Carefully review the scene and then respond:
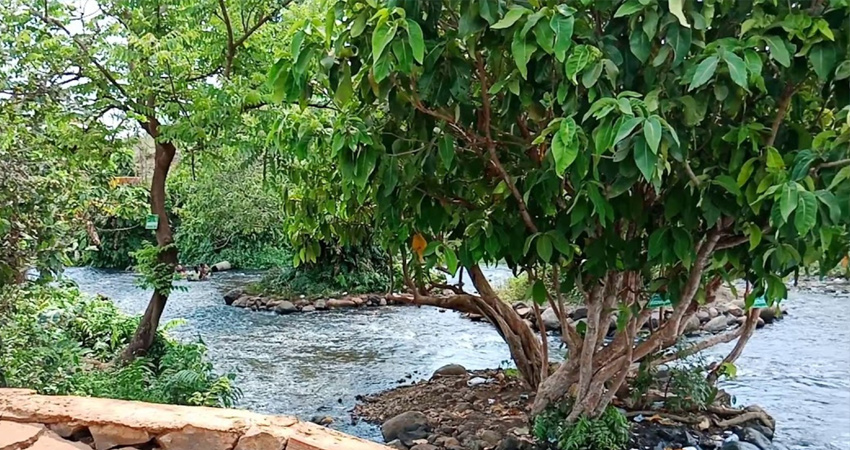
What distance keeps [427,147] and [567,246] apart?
0.66 meters

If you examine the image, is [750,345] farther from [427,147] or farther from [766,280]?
[427,147]

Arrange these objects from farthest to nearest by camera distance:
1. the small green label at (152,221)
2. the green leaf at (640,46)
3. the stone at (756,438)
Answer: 1. the small green label at (152,221)
2. the stone at (756,438)
3. the green leaf at (640,46)

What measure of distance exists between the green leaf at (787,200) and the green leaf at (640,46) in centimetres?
55

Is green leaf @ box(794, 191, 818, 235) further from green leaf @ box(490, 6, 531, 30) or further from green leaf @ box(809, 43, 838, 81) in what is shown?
green leaf @ box(490, 6, 531, 30)

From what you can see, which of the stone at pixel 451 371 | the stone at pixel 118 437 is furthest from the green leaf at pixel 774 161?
the stone at pixel 451 371

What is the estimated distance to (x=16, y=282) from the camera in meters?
3.11

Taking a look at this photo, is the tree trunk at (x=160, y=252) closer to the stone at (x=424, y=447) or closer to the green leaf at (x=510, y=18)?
the stone at (x=424, y=447)

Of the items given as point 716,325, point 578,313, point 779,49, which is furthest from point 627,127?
point 716,325

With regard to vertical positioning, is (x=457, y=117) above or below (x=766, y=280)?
above

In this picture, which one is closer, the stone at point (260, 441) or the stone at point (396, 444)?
the stone at point (260, 441)

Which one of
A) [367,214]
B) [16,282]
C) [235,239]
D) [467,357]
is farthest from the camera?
[235,239]

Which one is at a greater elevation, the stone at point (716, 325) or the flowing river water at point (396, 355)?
the stone at point (716, 325)

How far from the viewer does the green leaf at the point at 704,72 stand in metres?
1.83

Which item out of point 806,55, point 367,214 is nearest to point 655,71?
point 806,55
